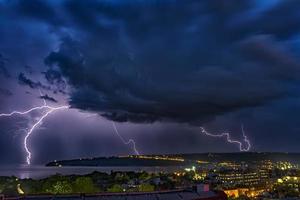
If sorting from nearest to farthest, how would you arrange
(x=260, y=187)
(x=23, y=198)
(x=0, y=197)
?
(x=0, y=197) < (x=23, y=198) < (x=260, y=187)

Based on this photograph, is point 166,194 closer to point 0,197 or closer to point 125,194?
point 125,194

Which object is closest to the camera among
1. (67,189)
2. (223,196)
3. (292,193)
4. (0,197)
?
(0,197)

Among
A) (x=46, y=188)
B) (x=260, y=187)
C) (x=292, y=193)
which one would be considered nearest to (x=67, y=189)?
(x=46, y=188)

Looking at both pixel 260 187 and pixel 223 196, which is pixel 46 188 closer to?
pixel 223 196

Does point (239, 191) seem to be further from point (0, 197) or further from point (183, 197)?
point (0, 197)

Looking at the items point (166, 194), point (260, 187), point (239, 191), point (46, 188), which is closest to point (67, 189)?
point (46, 188)

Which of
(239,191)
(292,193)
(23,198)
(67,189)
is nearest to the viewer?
(23,198)

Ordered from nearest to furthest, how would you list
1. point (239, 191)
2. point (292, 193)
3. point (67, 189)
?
point (67, 189) < point (292, 193) < point (239, 191)

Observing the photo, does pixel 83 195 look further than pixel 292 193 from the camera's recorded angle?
No

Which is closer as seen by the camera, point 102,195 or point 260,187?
point 102,195
